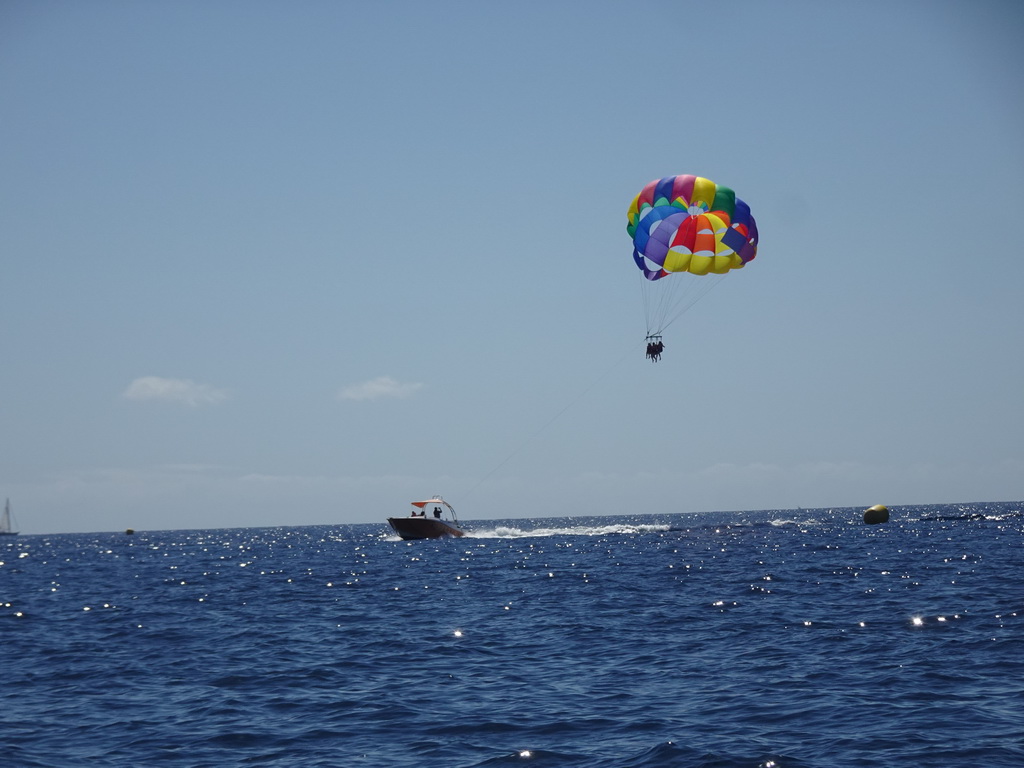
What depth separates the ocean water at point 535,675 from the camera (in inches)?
518

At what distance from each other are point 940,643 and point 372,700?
1189 cm

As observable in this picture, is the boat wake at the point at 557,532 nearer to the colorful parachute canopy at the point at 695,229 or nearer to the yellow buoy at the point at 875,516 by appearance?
the yellow buoy at the point at 875,516

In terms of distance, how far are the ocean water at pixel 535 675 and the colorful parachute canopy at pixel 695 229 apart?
12.9 metres

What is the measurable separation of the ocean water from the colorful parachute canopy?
12.9 metres

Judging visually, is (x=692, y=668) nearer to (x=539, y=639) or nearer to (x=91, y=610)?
(x=539, y=639)

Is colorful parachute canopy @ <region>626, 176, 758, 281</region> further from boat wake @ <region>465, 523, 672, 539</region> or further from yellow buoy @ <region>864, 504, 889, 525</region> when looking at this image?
yellow buoy @ <region>864, 504, 889, 525</region>

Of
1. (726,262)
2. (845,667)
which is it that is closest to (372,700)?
(845,667)

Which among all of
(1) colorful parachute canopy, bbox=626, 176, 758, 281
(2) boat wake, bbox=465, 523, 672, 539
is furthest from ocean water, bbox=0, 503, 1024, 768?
(2) boat wake, bbox=465, 523, 672, 539

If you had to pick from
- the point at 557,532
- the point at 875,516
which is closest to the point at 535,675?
the point at 875,516

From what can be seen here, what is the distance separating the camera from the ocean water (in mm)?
13164

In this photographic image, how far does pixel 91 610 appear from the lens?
102ft

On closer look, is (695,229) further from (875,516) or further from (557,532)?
(557,532)

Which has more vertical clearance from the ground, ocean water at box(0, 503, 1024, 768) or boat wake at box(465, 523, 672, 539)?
ocean water at box(0, 503, 1024, 768)

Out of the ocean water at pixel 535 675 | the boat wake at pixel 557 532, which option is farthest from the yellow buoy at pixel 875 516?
the ocean water at pixel 535 675
